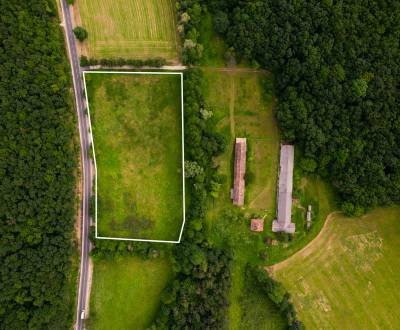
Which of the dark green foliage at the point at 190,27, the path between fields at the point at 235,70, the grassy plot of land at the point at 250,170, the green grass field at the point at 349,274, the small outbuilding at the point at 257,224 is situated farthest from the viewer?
the path between fields at the point at 235,70

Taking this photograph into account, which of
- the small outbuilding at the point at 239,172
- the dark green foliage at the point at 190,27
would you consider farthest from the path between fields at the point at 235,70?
the small outbuilding at the point at 239,172

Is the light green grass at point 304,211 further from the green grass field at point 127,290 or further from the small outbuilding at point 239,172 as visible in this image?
the green grass field at point 127,290

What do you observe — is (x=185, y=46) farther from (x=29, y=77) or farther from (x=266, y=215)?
(x=266, y=215)

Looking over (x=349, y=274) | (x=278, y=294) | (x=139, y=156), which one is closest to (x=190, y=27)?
(x=139, y=156)

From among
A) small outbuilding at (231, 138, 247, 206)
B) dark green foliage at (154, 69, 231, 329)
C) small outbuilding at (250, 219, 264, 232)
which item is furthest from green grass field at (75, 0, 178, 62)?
small outbuilding at (250, 219, 264, 232)

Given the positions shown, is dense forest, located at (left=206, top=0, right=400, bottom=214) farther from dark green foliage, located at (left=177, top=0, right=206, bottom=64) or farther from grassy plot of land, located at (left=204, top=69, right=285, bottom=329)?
grassy plot of land, located at (left=204, top=69, right=285, bottom=329)

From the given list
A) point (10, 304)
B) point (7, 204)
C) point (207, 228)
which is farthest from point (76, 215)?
point (207, 228)

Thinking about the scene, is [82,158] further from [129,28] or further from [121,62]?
→ [129,28]
